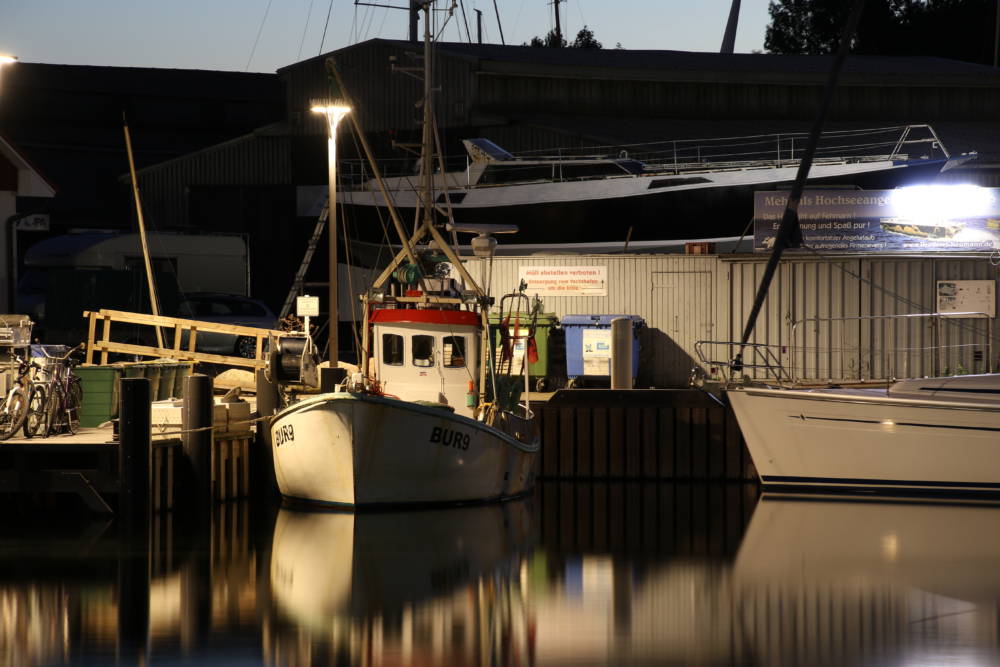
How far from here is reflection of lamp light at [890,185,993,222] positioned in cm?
2611

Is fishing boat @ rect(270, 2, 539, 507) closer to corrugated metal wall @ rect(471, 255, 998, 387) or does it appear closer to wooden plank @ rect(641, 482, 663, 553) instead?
wooden plank @ rect(641, 482, 663, 553)

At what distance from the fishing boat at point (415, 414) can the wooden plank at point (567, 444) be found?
3.14 ft

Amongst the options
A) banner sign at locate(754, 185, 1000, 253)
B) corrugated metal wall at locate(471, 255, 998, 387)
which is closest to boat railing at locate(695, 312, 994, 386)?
corrugated metal wall at locate(471, 255, 998, 387)

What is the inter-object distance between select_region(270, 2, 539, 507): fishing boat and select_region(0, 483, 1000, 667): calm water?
0.45 meters

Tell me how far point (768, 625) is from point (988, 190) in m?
15.7

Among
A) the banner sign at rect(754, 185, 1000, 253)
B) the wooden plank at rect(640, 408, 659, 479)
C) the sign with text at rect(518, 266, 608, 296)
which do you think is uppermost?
the banner sign at rect(754, 185, 1000, 253)

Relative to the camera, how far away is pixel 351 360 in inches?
1208

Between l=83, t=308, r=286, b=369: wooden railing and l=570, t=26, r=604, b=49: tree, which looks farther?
l=570, t=26, r=604, b=49: tree

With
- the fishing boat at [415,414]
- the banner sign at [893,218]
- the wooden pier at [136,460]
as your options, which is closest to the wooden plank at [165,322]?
the fishing boat at [415,414]

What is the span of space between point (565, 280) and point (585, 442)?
485cm

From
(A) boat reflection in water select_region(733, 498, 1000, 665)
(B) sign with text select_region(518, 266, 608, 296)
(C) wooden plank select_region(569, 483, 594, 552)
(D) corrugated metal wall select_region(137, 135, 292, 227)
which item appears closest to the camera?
(A) boat reflection in water select_region(733, 498, 1000, 665)

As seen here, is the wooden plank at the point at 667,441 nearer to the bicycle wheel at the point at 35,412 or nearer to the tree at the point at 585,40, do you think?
the bicycle wheel at the point at 35,412

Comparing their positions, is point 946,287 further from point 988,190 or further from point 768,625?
point 768,625

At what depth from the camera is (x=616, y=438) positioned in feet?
73.5
